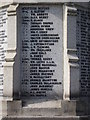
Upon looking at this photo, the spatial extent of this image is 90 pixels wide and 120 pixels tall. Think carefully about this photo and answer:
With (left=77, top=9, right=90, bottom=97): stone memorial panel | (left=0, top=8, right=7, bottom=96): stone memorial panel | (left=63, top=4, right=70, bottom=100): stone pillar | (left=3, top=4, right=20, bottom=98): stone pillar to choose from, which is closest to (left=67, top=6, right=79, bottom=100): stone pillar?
(left=63, top=4, right=70, bottom=100): stone pillar

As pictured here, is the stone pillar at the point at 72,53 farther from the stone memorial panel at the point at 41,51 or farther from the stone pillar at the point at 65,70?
the stone memorial panel at the point at 41,51

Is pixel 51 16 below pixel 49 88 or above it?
above

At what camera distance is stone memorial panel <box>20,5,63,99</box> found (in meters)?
12.6

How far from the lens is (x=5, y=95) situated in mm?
12305

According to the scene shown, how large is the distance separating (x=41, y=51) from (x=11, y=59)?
110 cm

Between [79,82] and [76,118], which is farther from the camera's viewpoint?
[79,82]

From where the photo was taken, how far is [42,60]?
41.4ft

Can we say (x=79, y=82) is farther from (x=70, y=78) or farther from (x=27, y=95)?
(x=27, y=95)

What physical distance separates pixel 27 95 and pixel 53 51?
1725 millimetres

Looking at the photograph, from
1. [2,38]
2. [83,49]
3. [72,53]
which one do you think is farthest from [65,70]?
[2,38]

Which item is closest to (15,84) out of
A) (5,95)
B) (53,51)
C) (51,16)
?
(5,95)

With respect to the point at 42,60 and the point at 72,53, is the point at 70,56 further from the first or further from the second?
the point at 42,60

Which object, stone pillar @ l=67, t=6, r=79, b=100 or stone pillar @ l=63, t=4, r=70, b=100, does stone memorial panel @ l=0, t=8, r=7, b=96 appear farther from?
stone pillar @ l=67, t=6, r=79, b=100

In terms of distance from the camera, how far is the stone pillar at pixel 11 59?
12234 mm
